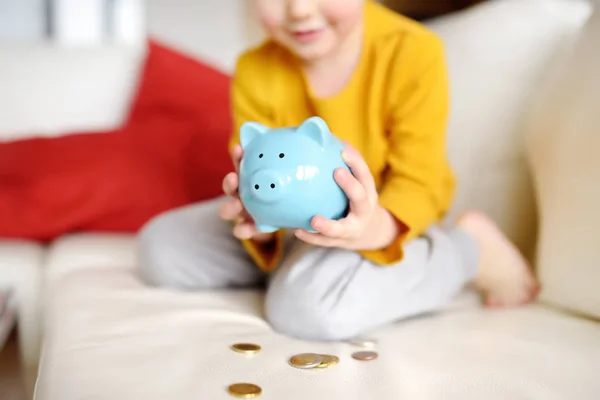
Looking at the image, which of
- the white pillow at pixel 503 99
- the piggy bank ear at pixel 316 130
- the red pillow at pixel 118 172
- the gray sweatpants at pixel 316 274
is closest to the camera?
the piggy bank ear at pixel 316 130

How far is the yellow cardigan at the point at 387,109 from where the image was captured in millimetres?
832

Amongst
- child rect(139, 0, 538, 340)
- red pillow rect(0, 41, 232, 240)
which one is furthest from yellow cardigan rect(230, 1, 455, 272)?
red pillow rect(0, 41, 232, 240)

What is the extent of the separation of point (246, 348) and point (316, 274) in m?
0.15

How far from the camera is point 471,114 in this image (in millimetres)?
1037

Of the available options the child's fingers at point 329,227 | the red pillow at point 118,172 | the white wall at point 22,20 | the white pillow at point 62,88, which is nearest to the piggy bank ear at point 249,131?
the child's fingers at point 329,227

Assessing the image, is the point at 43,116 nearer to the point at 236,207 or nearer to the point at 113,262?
the point at 113,262

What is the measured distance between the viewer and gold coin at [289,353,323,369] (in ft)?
2.01

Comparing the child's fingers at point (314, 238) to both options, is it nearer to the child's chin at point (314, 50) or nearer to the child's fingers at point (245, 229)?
the child's fingers at point (245, 229)

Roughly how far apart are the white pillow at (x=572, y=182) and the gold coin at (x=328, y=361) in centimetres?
33

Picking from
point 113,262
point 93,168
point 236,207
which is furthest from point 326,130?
point 93,168

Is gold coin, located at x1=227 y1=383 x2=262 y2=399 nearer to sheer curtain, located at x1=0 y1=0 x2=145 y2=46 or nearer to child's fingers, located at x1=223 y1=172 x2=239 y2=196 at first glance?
child's fingers, located at x1=223 y1=172 x2=239 y2=196

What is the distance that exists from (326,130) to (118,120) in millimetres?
986

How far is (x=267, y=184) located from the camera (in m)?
0.62

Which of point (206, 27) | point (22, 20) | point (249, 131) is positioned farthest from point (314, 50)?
point (22, 20)
